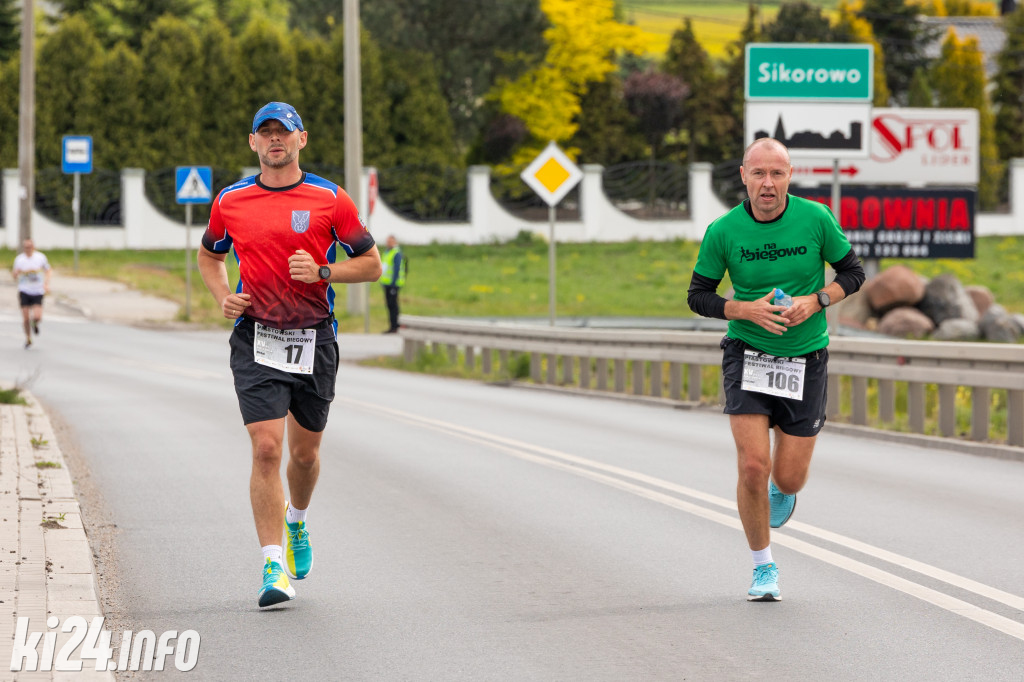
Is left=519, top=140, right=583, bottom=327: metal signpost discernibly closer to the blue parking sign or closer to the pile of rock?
the pile of rock

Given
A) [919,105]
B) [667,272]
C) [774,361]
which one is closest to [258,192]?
[774,361]

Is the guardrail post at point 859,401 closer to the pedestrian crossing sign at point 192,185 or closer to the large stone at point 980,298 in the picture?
the large stone at point 980,298

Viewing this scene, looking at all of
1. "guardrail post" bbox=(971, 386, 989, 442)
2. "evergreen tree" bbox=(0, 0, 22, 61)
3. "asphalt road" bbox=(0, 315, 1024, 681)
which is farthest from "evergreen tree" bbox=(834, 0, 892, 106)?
"asphalt road" bbox=(0, 315, 1024, 681)

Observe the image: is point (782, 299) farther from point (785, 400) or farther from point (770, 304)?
point (785, 400)

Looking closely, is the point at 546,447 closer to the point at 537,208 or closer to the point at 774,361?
the point at 774,361

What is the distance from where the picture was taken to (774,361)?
6977 mm

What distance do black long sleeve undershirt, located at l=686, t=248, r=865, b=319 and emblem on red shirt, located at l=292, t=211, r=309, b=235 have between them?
164 centimetres

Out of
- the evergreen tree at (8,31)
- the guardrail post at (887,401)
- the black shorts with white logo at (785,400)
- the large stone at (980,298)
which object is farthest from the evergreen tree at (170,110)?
the black shorts with white logo at (785,400)

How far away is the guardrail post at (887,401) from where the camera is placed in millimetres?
14293

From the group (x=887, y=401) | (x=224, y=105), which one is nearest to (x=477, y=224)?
(x=224, y=105)

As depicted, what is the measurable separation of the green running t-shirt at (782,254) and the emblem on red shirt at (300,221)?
1.66m

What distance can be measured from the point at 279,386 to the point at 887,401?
28.3 feet

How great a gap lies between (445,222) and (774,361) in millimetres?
43540

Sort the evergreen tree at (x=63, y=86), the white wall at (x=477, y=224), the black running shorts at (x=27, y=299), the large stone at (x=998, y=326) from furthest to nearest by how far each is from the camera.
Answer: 1. the evergreen tree at (x=63, y=86)
2. the white wall at (x=477, y=224)
3. the large stone at (x=998, y=326)
4. the black running shorts at (x=27, y=299)
